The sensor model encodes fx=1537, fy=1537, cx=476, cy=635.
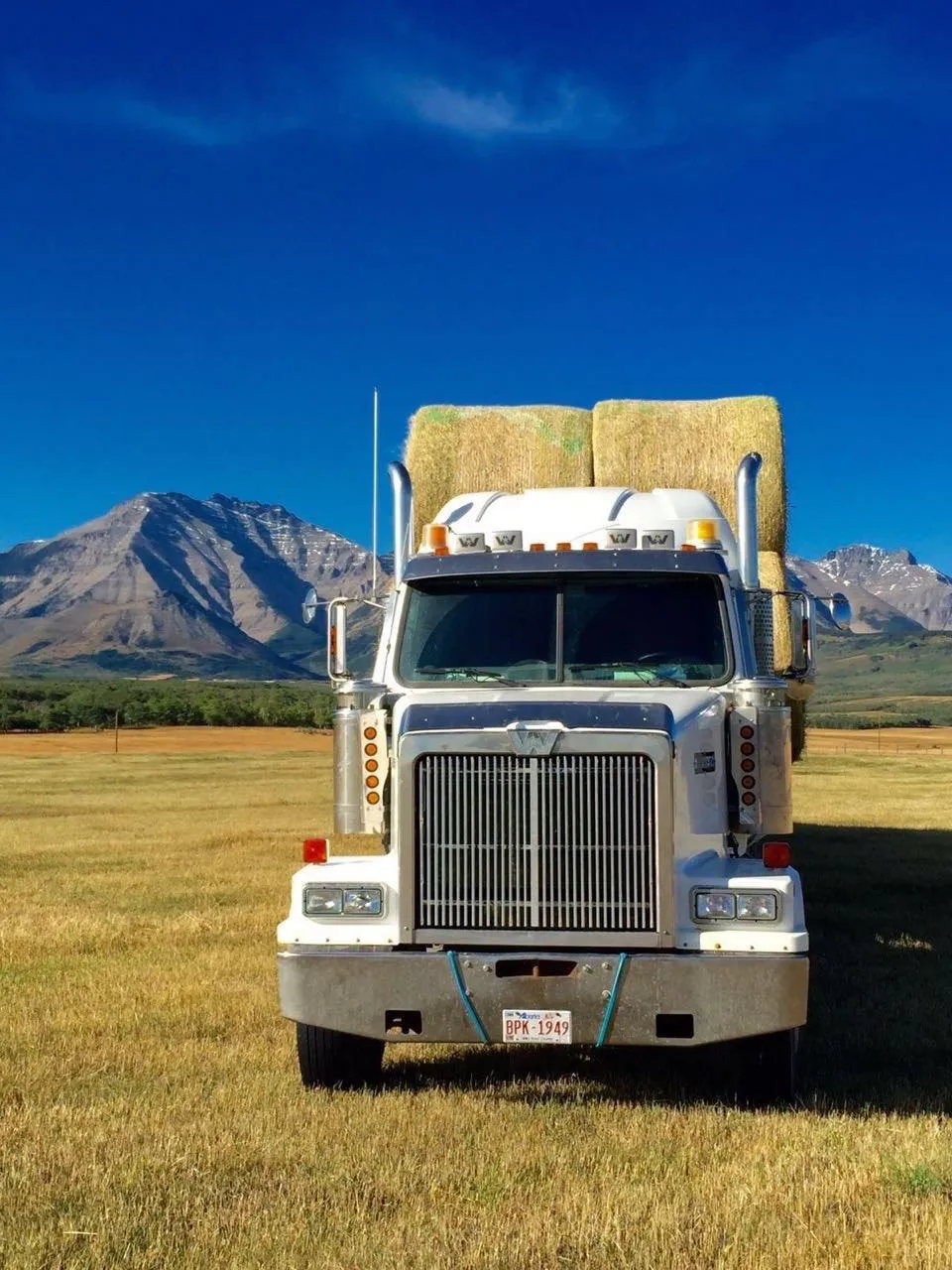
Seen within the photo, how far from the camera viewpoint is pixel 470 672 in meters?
8.24

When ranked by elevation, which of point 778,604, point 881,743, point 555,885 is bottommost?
point 881,743

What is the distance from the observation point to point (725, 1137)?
6688 mm

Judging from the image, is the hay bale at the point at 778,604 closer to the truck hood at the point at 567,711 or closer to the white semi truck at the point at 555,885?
the truck hood at the point at 567,711

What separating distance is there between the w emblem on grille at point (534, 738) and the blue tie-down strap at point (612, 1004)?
0.98 meters

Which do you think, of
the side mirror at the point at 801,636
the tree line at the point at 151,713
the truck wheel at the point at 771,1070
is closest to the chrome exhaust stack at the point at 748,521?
the side mirror at the point at 801,636

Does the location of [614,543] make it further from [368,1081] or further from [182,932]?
[182,932]

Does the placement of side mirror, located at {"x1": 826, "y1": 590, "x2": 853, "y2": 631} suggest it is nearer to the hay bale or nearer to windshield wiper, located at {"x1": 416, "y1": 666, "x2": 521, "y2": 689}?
the hay bale

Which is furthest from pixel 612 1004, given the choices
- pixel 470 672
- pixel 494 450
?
pixel 494 450

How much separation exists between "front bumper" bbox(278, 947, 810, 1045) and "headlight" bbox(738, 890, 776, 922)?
18cm

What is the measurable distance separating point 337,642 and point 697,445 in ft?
16.4

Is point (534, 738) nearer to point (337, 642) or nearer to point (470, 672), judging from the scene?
point (470, 672)

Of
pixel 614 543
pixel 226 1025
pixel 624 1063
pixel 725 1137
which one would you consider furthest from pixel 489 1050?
pixel 614 543

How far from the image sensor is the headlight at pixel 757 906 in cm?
700

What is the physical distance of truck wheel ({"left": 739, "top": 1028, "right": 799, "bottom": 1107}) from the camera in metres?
7.24
